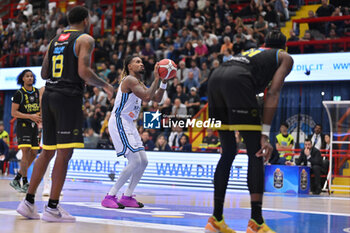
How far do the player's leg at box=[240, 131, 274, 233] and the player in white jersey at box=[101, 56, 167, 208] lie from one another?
279 centimetres

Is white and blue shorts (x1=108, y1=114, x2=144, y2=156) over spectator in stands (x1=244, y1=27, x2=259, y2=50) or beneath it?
beneath

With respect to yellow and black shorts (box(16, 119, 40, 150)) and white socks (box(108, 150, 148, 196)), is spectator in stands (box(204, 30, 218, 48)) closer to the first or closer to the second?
yellow and black shorts (box(16, 119, 40, 150))

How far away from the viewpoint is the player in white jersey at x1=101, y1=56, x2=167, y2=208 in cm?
807

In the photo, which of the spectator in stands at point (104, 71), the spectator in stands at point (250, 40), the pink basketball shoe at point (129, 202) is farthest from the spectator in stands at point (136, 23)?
the pink basketball shoe at point (129, 202)

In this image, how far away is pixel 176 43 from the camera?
798 inches

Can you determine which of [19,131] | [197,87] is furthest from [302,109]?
[19,131]

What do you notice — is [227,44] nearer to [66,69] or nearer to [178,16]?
[178,16]

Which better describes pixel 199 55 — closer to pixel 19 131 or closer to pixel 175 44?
pixel 175 44

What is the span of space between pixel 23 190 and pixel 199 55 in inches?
392

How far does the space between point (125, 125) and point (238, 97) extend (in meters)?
3.27

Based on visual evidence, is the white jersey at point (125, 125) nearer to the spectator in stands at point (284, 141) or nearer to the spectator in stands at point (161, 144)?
the spectator in stands at point (161, 144)

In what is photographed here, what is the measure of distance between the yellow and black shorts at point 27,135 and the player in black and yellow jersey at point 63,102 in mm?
4276

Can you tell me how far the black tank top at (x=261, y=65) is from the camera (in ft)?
18.0

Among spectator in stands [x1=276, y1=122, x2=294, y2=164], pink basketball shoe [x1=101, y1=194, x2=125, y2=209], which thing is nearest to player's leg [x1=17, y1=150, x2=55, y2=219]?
pink basketball shoe [x1=101, y1=194, x2=125, y2=209]
